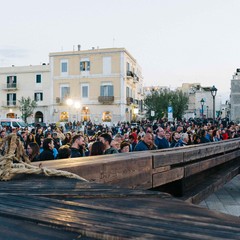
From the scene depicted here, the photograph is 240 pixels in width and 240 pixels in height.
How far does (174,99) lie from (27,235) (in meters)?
65.2

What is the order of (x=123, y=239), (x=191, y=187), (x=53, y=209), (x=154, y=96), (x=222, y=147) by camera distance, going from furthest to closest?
(x=154, y=96) < (x=222, y=147) < (x=191, y=187) < (x=53, y=209) < (x=123, y=239)

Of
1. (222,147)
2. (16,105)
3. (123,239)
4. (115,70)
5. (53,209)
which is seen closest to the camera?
(123,239)

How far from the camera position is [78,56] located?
52.6 m

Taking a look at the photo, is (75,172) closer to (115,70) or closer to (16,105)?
(115,70)

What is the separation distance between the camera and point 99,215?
5.30 feet

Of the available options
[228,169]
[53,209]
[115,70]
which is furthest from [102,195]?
[115,70]

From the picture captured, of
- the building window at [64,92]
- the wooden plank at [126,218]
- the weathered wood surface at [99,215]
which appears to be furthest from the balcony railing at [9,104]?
the wooden plank at [126,218]

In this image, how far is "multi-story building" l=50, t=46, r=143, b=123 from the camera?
51531mm

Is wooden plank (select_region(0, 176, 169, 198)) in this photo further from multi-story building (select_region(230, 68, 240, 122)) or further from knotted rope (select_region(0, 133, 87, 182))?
multi-story building (select_region(230, 68, 240, 122))

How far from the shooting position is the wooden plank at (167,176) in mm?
3887

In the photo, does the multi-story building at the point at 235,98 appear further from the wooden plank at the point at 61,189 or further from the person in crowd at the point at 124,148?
the wooden plank at the point at 61,189

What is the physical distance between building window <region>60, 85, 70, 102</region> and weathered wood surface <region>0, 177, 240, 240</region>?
5082 centimetres

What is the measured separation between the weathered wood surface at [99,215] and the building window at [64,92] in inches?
2001

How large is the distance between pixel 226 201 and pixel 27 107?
46.3 metres
